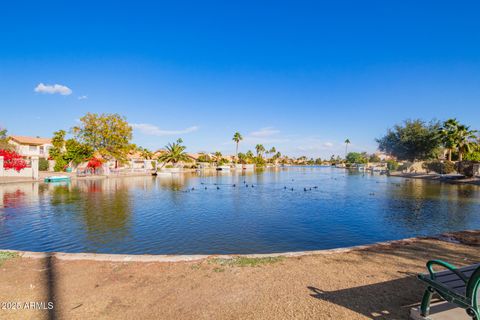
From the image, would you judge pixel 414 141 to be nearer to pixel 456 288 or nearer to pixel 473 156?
pixel 473 156

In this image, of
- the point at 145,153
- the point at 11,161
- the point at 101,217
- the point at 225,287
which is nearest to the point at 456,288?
the point at 225,287

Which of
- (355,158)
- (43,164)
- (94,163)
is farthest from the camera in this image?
(355,158)

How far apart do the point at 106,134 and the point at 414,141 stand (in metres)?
73.2

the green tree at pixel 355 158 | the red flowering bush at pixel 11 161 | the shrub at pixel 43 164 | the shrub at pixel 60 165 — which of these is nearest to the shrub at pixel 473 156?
the red flowering bush at pixel 11 161

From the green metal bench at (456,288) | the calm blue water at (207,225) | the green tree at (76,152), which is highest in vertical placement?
the green tree at (76,152)

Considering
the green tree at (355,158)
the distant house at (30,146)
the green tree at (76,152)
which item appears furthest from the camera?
the green tree at (355,158)

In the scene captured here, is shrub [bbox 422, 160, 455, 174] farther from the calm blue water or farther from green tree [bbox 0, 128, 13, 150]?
green tree [bbox 0, 128, 13, 150]

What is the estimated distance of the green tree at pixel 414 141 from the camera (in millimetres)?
62844

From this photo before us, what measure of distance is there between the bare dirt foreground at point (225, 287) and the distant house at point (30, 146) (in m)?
69.2

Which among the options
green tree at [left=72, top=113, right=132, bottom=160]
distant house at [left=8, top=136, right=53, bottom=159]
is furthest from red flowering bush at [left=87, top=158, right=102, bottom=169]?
distant house at [left=8, top=136, right=53, bottom=159]

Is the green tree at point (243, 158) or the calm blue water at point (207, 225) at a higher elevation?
the green tree at point (243, 158)

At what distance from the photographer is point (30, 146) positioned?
62781 mm

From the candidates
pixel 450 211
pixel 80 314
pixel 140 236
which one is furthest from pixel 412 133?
pixel 80 314

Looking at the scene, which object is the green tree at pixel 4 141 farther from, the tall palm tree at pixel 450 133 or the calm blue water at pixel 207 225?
the tall palm tree at pixel 450 133
